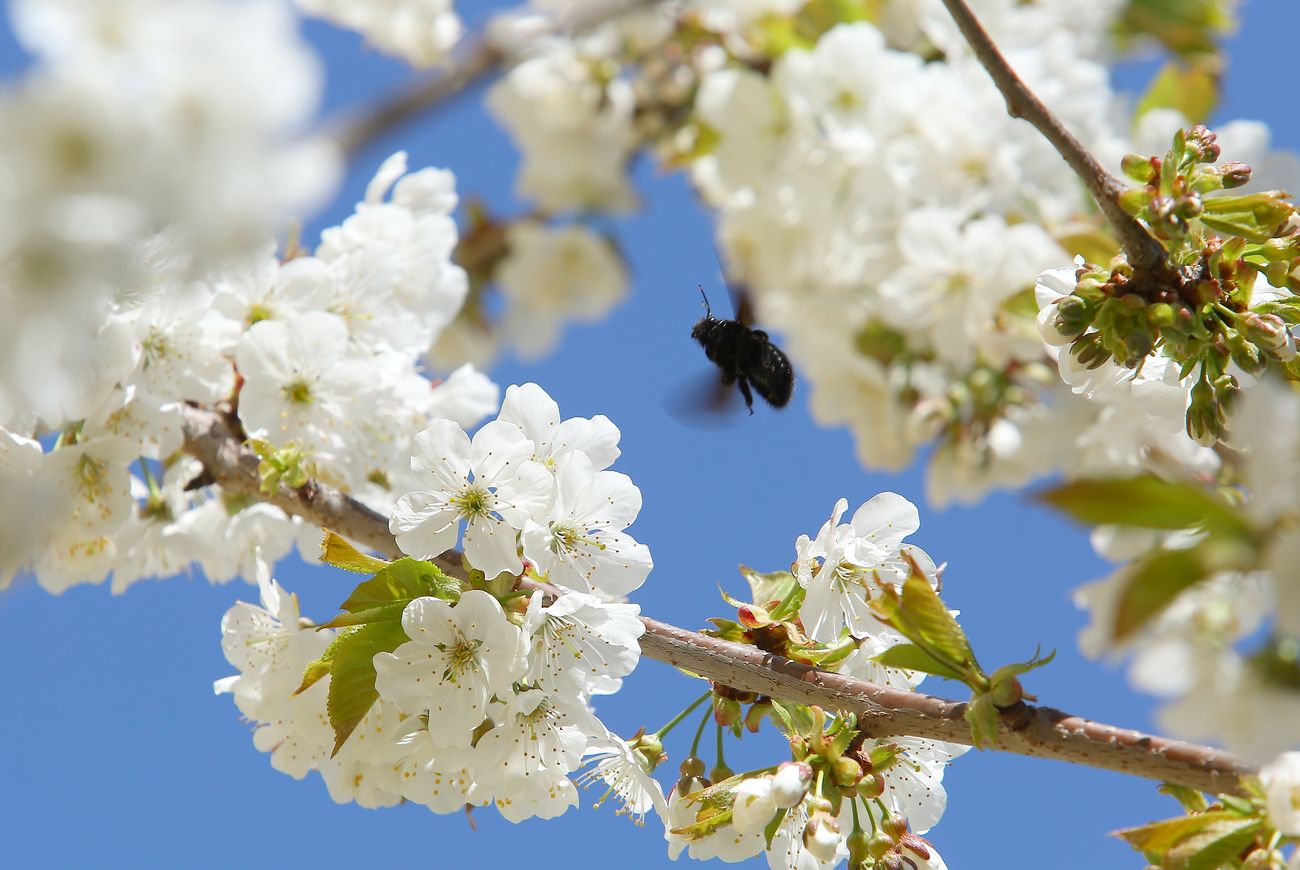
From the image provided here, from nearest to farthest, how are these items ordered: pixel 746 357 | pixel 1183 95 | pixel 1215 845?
pixel 1215 845
pixel 746 357
pixel 1183 95

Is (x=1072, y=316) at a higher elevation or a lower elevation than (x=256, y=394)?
higher

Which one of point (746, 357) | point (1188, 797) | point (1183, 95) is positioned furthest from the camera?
→ point (1183, 95)

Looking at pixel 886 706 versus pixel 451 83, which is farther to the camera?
pixel 886 706

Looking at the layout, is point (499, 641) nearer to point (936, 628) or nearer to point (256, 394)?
point (936, 628)

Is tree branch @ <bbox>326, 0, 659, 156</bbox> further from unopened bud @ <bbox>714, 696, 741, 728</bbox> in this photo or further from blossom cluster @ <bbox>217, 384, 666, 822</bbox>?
unopened bud @ <bbox>714, 696, 741, 728</bbox>

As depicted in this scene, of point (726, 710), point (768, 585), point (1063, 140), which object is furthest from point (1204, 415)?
point (726, 710)

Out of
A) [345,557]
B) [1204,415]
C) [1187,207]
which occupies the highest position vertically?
[1187,207]
